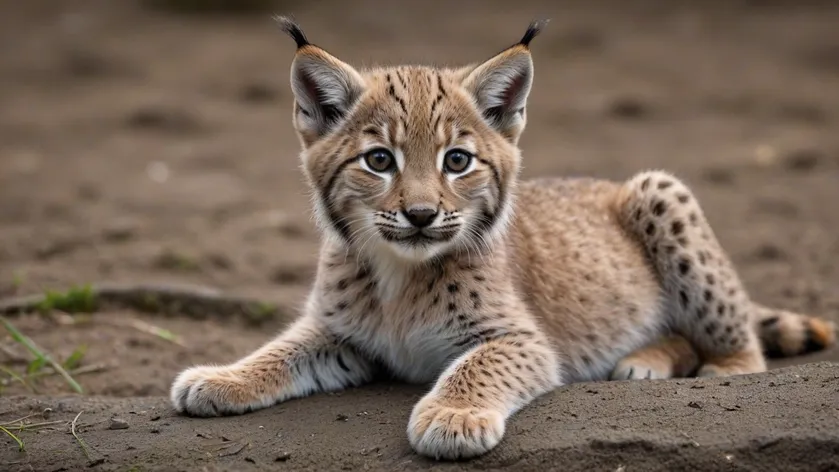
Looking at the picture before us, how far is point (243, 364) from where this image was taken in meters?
5.79

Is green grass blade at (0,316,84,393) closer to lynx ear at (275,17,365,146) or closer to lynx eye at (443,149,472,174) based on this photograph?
lynx ear at (275,17,365,146)

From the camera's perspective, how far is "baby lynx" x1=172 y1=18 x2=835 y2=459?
17.3 feet

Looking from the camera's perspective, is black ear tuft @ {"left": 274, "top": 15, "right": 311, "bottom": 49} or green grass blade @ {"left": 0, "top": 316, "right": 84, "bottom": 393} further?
green grass blade @ {"left": 0, "top": 316, "right": 84, "bottom": 393}

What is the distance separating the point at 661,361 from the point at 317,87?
257 cm

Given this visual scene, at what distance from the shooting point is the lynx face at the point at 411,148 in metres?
5.23

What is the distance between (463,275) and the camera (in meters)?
5.71

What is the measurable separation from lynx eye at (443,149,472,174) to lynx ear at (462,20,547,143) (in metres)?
0.39

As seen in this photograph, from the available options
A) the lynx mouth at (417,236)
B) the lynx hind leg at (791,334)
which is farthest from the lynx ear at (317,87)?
the lynx hind leg at (791,334)

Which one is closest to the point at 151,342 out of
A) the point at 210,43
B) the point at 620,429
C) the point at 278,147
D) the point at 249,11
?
the point at 620,429

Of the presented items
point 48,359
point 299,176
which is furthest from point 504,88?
point 299,176

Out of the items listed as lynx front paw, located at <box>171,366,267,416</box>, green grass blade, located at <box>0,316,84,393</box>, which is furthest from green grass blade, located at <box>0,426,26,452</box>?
green grass blade, located at <box>0,316,84,393</box>

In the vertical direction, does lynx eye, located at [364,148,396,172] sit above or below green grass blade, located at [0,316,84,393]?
above

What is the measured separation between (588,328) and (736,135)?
7087 millimetres

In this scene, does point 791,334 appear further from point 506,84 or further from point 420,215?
point 420,215
